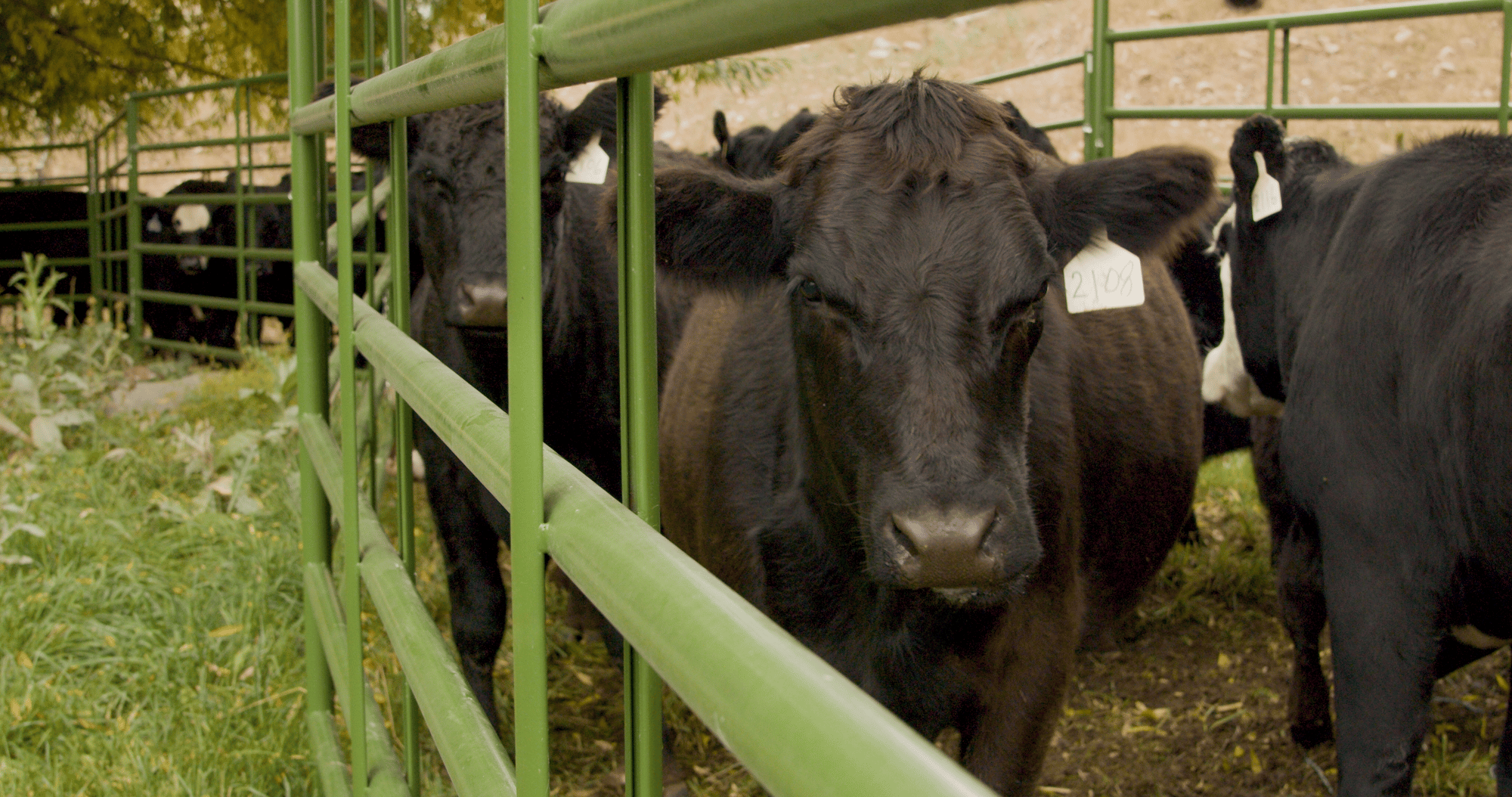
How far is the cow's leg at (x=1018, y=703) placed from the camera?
2.15 metres

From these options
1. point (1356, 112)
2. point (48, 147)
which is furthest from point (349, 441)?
point (48, 147)

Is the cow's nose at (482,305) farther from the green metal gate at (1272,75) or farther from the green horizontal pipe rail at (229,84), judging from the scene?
the green horizontal pipe rail at (229,84)

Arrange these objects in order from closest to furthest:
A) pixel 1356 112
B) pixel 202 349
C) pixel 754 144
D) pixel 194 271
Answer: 1. pixel 1356 112
2. pixel 754 144
3. pixel 202 349
4. pixel 194 271

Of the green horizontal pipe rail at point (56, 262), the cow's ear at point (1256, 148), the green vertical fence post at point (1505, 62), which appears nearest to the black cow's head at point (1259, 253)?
the cow's ear at point (1256, 148)

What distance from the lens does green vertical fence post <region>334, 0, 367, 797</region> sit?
69.4 inches

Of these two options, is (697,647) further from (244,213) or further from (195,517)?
(244,213)

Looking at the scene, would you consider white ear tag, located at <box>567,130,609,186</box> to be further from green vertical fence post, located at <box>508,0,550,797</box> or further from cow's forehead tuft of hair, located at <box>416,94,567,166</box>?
green vertical fence post, located at <box>508,0,550,797</box>

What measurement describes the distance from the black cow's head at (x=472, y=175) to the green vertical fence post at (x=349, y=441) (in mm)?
1029

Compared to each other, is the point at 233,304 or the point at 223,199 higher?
the point at 223,199

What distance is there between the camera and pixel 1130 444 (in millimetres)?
2816

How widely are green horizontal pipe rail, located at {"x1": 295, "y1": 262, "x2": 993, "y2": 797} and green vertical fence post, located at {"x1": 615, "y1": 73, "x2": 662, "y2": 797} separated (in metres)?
0.04

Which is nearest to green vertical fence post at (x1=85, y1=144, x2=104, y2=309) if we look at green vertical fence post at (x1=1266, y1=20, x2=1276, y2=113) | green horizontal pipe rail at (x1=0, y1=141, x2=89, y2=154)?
green horizontal pipe rail at (x1=0, y1=141, x2=89, y2=154)

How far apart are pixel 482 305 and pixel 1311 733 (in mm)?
2470

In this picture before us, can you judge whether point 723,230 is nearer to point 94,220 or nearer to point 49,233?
point 94,220
